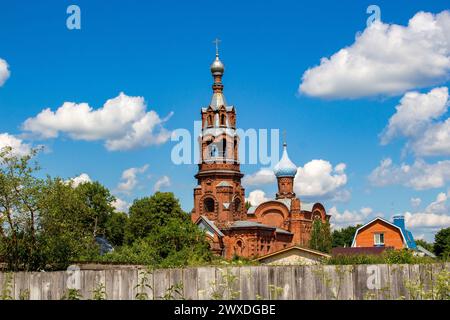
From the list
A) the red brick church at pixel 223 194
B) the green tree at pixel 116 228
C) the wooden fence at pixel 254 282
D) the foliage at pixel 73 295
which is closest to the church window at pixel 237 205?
the red brick church at pixel 223 194

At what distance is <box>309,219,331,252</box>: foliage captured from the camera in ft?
253

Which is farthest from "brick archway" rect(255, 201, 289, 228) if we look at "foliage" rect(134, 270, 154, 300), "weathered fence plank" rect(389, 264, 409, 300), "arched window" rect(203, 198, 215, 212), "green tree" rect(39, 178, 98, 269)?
"weathered fence plank" rect(389, 264, 409, 300)

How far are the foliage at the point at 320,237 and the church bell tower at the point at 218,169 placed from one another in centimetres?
900

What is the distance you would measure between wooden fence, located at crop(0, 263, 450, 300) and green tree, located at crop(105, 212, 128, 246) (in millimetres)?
72287

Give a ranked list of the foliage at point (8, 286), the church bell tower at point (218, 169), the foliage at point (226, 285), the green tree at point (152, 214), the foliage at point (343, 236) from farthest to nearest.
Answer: the foliage at point (343, 236)
the green tree at point (152, 214)
the church bell tower at point (218, 169)
the foliage at point (8, 286)
the foliage at point (226, 285)

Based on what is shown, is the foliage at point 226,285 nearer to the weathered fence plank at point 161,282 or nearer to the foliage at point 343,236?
the weathered fence plank at point 161,282

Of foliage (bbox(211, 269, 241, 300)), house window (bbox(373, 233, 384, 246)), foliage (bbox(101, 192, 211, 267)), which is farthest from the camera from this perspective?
house window (bbox(373, 233, 384, 246))

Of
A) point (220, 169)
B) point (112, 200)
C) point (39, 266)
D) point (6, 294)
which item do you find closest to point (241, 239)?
point (220, 169)

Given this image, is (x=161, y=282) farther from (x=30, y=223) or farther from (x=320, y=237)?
(x=320, y=237)

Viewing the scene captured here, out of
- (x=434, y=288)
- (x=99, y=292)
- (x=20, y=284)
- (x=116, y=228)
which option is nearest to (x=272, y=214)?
(x=116, y=228)

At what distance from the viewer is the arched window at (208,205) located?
246ft

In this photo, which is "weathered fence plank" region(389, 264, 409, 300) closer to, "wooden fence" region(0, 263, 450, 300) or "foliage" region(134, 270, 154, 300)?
"wooden fence" region(0, 263, 450, 300)

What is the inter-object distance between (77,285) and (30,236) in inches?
584

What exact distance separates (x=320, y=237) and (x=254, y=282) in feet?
220
